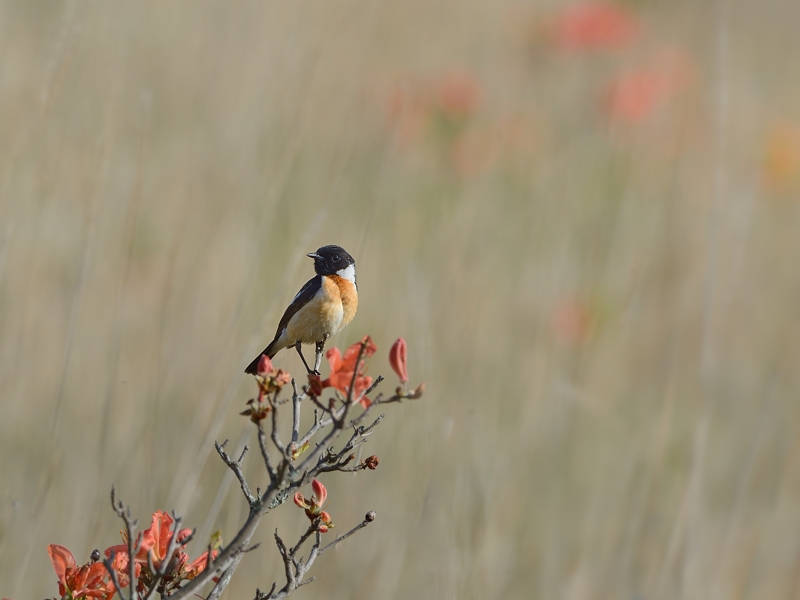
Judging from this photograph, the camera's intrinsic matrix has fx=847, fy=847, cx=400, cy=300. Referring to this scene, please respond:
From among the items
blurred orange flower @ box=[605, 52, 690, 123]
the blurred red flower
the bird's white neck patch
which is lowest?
the bird's white neck patch

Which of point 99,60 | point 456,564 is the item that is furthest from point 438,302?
point 99,60

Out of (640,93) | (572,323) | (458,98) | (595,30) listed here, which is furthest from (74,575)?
(595,30)

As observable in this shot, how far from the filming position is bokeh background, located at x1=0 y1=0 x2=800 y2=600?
212 centimetres

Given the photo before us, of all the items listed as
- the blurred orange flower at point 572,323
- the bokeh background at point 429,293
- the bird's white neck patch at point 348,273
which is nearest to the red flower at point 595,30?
the bokeh background at point 429,293

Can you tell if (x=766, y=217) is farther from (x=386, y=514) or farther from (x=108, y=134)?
(x=108, y=134)

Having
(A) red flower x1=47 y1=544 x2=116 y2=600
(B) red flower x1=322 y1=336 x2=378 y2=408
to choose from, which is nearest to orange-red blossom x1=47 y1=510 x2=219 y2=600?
(A) red flower x1=47 y1=544 x2=116 y2=600

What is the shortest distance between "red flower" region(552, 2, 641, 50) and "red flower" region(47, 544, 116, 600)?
4129 mm

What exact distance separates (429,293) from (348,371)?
7.24 feet

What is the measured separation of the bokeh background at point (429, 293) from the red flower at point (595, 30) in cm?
2

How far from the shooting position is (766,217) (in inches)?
196

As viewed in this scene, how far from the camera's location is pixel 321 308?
1.25 m

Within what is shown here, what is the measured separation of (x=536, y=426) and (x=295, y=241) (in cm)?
98

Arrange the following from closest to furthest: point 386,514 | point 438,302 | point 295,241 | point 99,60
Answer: point 386,514 < point 295,241 < point 438,302 < point 99,60

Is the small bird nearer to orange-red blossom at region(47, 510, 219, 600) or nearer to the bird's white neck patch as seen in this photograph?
the bird's white neck patch
